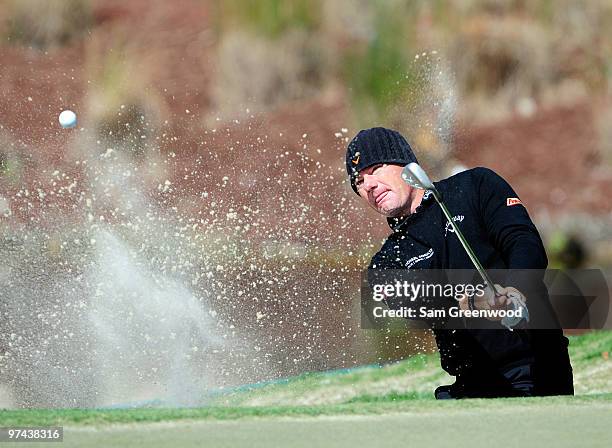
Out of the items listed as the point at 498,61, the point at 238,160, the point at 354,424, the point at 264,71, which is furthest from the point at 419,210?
the point at 498,61

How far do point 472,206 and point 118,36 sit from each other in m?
10.7

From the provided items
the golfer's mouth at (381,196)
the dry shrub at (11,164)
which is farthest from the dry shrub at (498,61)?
the golfer's mouth at (381,196)

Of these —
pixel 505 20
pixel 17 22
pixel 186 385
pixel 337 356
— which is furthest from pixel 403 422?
pixel 17 22

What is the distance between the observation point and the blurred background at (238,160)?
5.25 m

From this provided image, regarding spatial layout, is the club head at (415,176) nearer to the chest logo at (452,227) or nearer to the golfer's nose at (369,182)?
the chest logo at (452,227)

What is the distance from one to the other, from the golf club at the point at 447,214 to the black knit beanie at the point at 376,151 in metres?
0.36

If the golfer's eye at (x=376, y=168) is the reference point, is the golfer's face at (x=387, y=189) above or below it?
below

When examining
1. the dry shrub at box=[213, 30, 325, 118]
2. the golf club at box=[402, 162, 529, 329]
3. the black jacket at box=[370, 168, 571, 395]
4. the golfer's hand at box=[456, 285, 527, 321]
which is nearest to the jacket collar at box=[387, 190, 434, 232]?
the black jacket at box=[370, 168, 571, 395]

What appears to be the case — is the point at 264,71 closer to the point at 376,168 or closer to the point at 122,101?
the point at 122,101

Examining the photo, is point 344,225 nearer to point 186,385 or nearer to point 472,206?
point 186,385

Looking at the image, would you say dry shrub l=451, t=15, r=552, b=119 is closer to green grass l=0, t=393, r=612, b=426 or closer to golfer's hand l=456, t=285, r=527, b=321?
golfer's hand l=456, t=285, r=527, b=321

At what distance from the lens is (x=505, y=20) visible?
12.4 metres

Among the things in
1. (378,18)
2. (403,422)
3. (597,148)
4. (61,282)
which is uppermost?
(378,18)

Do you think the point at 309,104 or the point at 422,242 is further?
the point at 309,104
